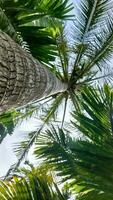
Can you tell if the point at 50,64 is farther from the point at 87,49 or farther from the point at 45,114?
the point at 45,114

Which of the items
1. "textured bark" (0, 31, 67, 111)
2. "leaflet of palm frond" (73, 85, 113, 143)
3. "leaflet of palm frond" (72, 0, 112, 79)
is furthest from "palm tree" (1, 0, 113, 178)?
"textured bark" (0, 31, 67, 111)

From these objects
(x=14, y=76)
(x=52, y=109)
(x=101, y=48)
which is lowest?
(x=14, y=76)

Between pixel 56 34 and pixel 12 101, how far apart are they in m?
4.68

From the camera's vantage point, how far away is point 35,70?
446 cm

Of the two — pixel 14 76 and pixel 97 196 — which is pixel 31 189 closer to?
pixel 97 196

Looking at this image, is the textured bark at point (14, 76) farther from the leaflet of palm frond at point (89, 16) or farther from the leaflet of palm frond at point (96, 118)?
the leaflet of palm frond at point (89, 16)

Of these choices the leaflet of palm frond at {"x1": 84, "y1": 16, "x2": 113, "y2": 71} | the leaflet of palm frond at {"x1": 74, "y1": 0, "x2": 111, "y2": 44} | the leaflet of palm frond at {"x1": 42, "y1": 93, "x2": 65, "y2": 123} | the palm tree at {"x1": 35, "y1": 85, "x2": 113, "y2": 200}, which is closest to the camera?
the palm tree at {"x1": 35, "y1": 85, "x2": 113, "y2": 200}

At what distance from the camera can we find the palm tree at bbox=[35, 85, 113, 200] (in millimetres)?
3537

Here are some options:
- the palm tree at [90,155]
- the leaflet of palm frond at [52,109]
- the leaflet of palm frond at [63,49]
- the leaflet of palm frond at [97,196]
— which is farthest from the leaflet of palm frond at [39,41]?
the leaflet of palm frond at [97,196]

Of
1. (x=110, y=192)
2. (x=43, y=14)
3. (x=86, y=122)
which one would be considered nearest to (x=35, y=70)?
(x=86, y=122)

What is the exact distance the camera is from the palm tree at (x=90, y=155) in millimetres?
3537

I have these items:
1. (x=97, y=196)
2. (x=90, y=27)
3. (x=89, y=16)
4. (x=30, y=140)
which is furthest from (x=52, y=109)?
(x=97, y=196)

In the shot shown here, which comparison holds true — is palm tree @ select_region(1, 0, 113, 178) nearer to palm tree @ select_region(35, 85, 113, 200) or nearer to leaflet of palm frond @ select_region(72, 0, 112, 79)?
leaflet of palm frond @ select_region(72, 0, 112, 79)

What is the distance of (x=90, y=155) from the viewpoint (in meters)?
3.72
